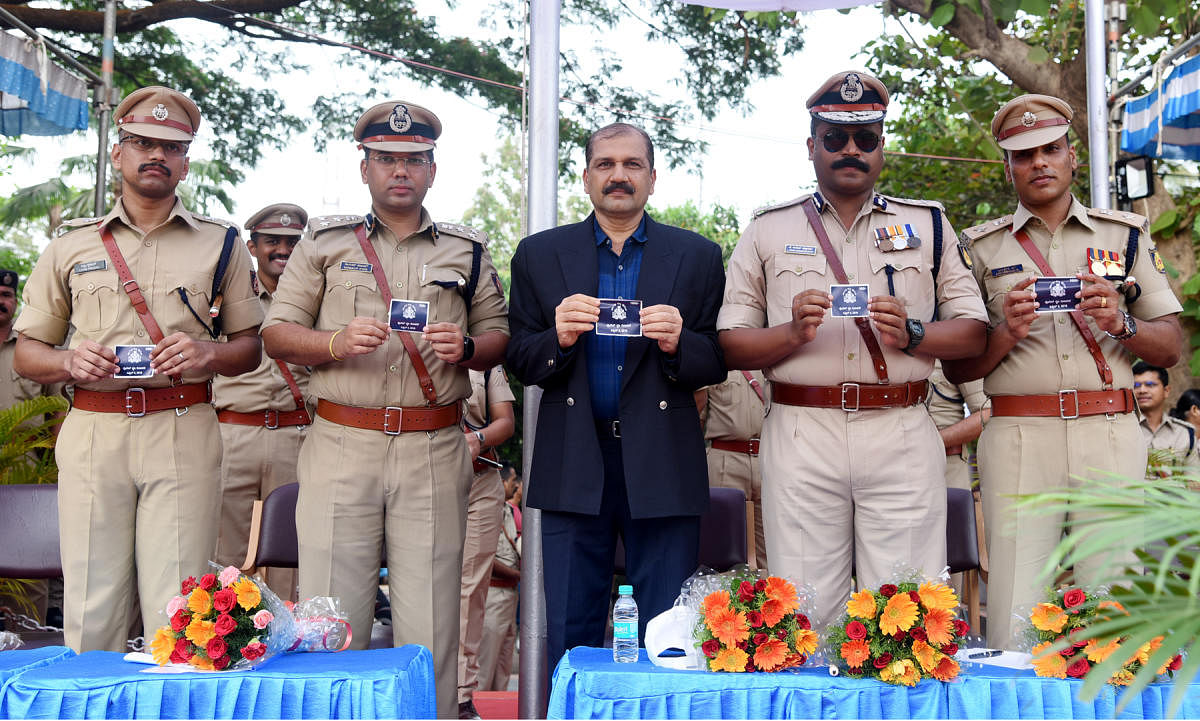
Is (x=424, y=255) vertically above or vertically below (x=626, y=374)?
above

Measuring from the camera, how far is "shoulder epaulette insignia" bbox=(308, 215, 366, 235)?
4180mm

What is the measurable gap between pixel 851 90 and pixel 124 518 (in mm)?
2995

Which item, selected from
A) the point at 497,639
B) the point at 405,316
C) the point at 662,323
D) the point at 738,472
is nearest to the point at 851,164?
the point at 662,323

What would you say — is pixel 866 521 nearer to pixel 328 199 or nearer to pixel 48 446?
pixel 48 446

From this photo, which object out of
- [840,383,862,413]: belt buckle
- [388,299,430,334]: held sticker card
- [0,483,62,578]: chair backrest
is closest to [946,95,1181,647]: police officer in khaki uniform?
[840,383,862,413]: belt buckle

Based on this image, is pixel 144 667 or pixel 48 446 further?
pixel 48 446

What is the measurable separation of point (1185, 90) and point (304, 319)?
5.70 meters

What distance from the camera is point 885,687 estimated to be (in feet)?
9.16

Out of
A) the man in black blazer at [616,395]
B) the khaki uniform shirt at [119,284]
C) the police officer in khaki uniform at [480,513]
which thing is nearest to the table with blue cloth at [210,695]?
the man in black blazer at [616,395]

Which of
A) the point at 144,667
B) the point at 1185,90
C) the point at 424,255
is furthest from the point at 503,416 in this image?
the point at 1185,90

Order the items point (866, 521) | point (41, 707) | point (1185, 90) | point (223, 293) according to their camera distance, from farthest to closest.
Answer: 1. point (1185, 90)
2. point (223, 293)
3. point (866, 521)
4. point (41, 707)

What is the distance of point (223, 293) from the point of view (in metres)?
4.30

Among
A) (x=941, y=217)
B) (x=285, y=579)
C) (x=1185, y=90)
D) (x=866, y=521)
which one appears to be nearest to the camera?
(x=866, y=521)

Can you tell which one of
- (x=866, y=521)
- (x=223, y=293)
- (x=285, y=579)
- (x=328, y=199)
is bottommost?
(x=285, y=579)
